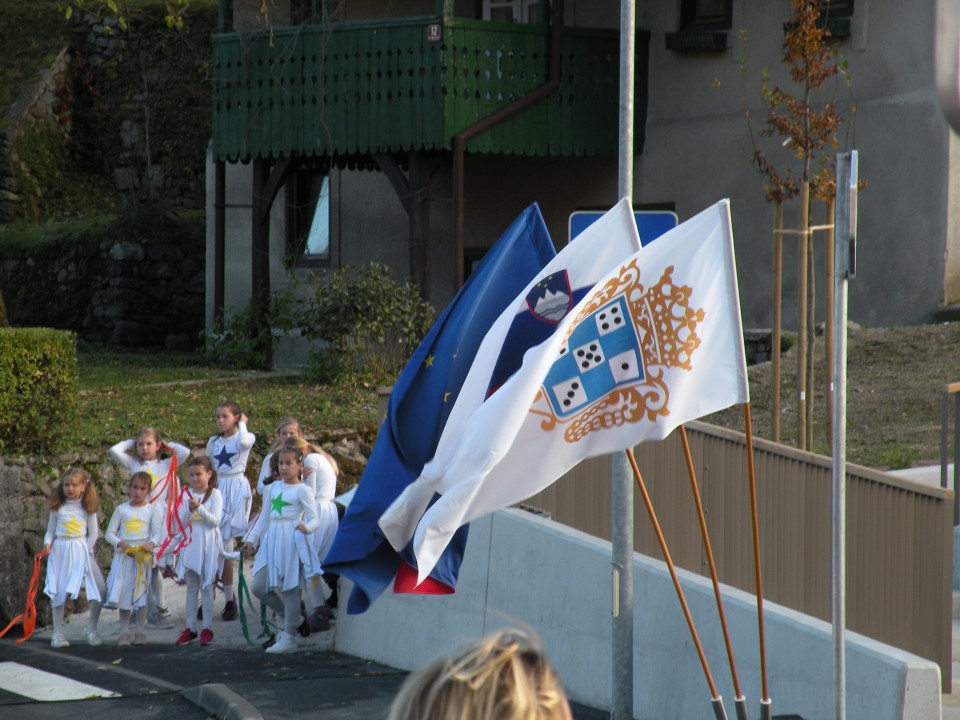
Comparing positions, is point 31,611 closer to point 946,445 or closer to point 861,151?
point 946,445

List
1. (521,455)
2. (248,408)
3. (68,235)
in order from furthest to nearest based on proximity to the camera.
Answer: (68,235) → (248,408) → (521,455)

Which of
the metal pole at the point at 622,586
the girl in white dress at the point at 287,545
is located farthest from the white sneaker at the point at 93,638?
the metal pole at the point at 622,586

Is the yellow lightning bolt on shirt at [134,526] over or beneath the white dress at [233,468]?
beneath

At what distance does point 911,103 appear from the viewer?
51.8 ft

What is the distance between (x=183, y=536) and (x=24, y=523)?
6.50ft

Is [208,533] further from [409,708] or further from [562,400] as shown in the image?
[409,708]

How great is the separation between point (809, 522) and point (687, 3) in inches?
466

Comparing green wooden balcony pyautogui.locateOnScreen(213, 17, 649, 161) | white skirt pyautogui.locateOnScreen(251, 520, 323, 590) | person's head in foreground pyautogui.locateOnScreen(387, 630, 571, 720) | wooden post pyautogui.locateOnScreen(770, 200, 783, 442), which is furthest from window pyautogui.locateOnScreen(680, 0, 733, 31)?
person's head in foreground pyautogui.locateOnScreen(387, 630, 571, 720)

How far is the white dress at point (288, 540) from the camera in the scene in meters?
9.94

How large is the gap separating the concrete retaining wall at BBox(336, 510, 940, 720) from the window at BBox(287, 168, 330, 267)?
10607 millimetres

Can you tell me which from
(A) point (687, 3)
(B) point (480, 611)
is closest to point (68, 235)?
(A) point (687, 3)

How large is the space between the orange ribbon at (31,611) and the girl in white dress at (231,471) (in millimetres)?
1416

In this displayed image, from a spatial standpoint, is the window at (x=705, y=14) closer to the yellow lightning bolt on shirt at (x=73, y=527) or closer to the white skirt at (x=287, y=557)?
the white skirt at (x=287, y=557)

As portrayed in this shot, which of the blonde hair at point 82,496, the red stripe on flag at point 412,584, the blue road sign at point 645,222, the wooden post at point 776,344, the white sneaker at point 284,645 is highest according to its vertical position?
the blue road sign at point 645,222
